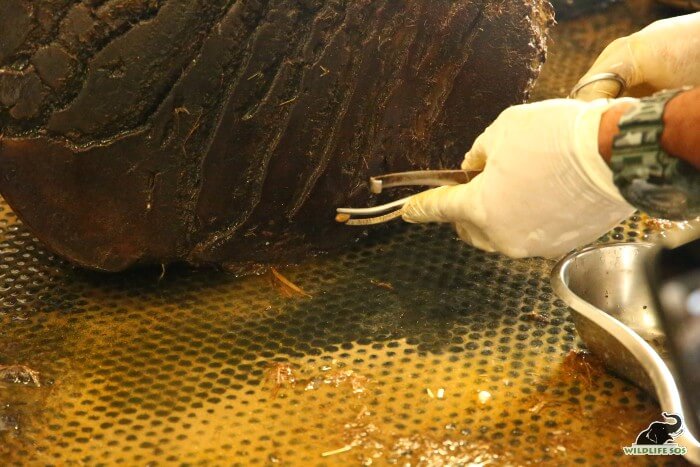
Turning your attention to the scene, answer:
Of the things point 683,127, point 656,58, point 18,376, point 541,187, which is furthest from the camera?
point 656,58

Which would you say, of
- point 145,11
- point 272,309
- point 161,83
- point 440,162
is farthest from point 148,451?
point 440,162

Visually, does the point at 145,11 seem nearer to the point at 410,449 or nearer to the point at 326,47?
the point at 326,47

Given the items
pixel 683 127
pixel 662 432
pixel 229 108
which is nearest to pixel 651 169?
pixel 683 127

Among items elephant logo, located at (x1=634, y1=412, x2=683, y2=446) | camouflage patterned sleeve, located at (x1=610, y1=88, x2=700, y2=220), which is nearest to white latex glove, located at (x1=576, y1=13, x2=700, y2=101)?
camouflage patterned sleeve, located at (x1=610, y1=88, x2=700, y2=220)

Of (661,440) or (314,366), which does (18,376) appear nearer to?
(314,366)

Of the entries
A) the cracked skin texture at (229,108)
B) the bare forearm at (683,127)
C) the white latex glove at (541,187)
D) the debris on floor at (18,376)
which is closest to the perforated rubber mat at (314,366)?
the debris on floor at (18,376)

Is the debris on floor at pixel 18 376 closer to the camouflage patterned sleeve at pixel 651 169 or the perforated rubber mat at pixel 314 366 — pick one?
the perforated rubber mat at pixel 314 366

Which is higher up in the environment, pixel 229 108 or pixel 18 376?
pixel 229 108
